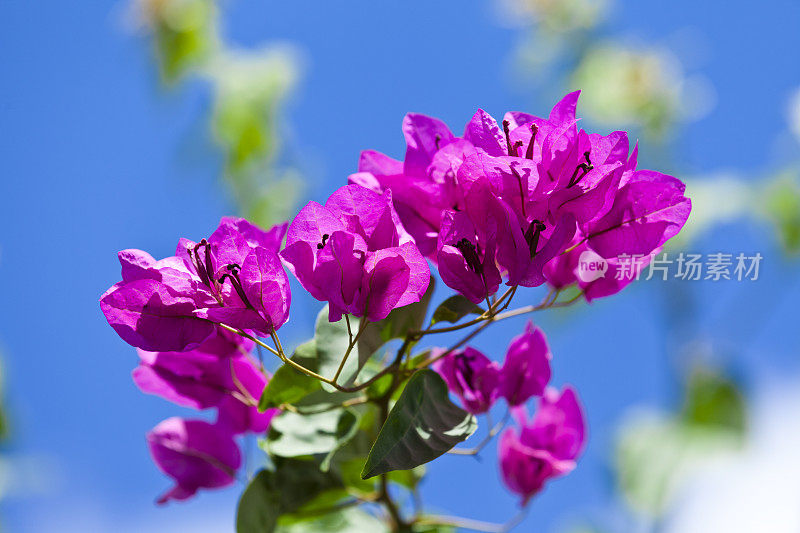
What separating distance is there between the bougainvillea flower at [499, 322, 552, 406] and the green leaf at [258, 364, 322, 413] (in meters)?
0.13

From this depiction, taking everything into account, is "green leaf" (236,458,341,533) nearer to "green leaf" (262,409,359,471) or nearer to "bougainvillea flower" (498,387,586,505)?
"green leaf" (262,409,359,471)

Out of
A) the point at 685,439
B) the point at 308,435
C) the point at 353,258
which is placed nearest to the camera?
the point at 353,258

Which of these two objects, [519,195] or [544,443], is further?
[544,443]

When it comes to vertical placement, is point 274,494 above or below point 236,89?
below

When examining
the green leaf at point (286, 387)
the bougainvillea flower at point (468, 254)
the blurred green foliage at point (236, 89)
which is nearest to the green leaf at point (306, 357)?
the green leaf at point (286, 387)

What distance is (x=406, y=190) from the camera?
463mm

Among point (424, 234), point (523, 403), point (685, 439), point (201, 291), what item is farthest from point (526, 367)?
point (685, 439)

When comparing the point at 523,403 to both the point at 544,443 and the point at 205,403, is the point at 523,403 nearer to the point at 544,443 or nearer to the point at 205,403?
the point at 544,443

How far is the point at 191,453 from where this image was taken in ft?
1.81

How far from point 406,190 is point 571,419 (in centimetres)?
24

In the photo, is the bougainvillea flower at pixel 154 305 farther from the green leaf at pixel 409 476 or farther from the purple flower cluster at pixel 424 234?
the green leaf at pixel 409 476

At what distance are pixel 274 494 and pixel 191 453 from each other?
8 cm

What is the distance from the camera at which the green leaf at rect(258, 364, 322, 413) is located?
47 cm

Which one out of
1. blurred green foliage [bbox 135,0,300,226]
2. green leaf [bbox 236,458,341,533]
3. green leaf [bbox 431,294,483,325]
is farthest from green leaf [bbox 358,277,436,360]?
blurred green foliage [bbox 135,0,300,226]
